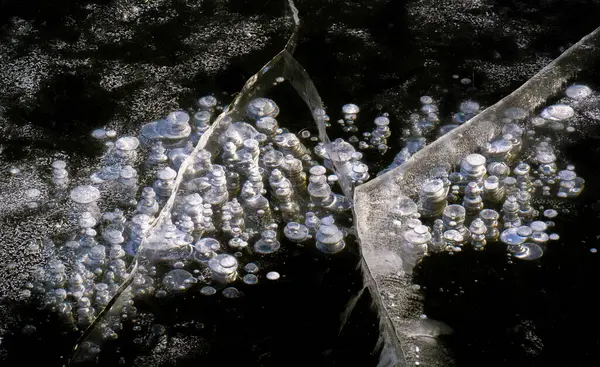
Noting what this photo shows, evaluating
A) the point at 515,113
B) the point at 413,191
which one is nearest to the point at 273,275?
the point at 413,191

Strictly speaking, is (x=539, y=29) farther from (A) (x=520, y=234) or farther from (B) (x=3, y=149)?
(B) (x=3, y=149)

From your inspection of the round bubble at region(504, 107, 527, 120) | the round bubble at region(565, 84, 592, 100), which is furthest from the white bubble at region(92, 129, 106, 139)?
the round bubble at region(565, 84, 592, 100)

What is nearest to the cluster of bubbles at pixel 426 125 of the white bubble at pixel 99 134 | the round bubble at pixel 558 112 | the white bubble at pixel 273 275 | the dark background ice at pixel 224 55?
the dark background ice at pixel 224 55

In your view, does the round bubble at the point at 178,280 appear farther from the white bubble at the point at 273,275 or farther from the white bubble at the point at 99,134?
the white bubble at the point at 99,134

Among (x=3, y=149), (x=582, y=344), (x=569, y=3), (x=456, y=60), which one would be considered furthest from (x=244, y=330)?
(x=569, y=3)

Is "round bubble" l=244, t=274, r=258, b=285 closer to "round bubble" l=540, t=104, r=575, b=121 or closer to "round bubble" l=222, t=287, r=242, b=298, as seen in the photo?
"round bubble" l=222, t=287, r=242, b=298
